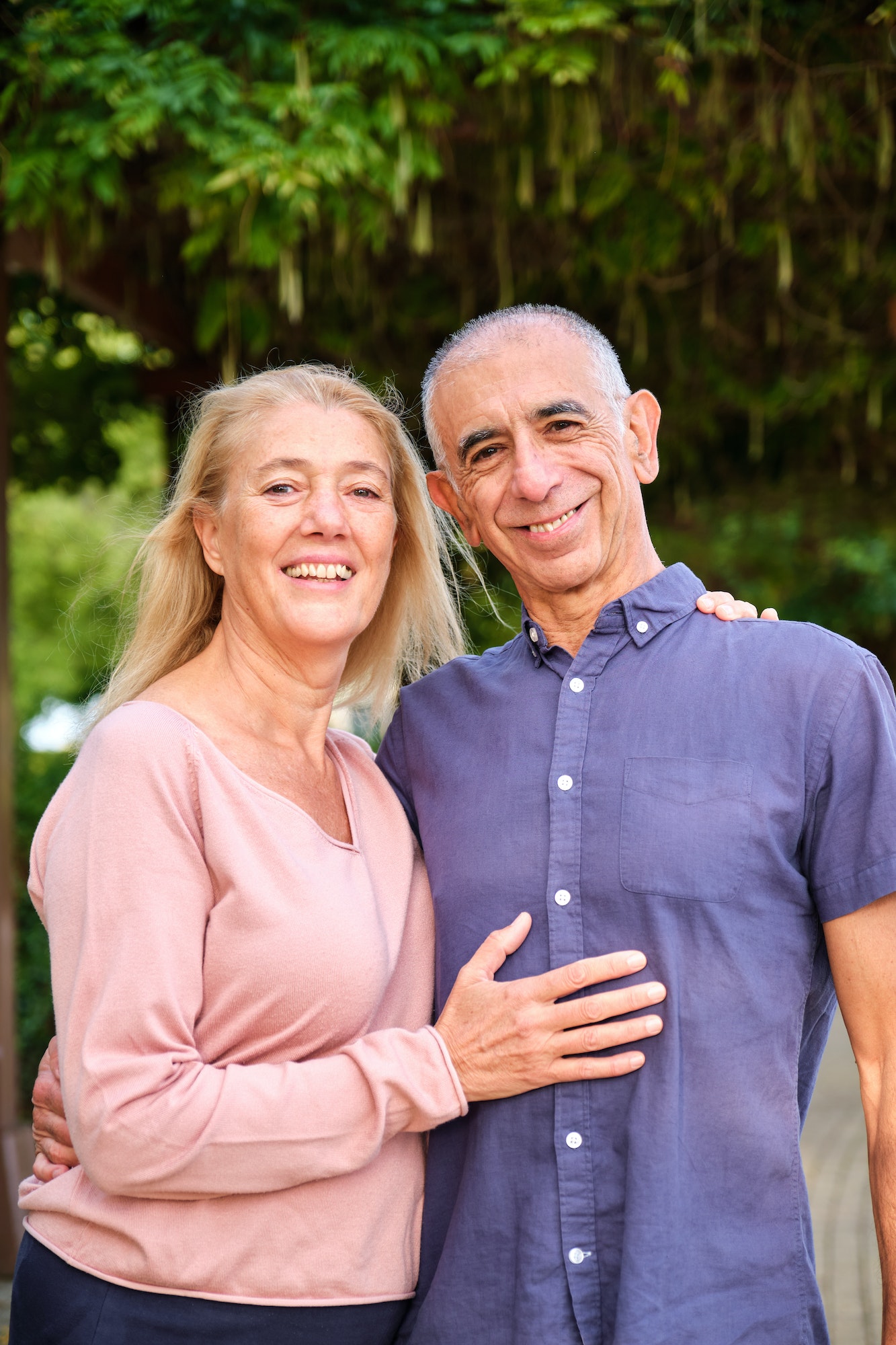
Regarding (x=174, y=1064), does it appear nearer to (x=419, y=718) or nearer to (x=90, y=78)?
(x=419, y=718)

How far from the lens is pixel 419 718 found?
2.40m

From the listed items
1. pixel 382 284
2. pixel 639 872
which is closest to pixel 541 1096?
pixel 639 872

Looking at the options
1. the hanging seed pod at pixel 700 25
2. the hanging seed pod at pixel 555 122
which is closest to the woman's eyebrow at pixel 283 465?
the hanging seed pod at pixel 700 25

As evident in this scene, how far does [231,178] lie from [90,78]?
0.50 meters

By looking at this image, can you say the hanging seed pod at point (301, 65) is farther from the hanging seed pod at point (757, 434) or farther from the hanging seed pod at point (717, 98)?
the hanging seed pod at point (757, 434)

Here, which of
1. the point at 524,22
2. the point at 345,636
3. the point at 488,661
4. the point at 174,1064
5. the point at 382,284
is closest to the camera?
the point at 174,1064

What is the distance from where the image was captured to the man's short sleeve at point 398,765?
2416mm

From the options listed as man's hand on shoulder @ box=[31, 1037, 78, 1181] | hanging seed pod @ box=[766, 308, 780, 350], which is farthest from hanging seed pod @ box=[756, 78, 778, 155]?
man's hand on shoulder @ box=[31, 1037, 78, 1181]

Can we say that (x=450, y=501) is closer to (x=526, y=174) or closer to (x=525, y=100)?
(x=525, y=100)

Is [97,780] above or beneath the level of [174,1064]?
above

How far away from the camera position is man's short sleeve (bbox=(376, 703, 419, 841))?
2.42 metres

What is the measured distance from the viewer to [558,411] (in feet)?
7.22

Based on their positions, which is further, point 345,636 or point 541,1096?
point 345,636

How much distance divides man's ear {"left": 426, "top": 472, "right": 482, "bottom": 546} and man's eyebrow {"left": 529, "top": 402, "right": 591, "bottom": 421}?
0.22 meters
